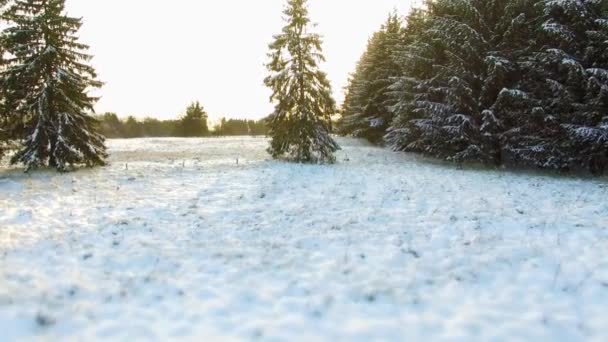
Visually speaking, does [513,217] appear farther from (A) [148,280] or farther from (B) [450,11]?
(B) [450,11]

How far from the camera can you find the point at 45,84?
49.3ft

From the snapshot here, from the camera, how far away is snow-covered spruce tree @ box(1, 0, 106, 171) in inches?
583

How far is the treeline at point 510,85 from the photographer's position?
15.0 meters

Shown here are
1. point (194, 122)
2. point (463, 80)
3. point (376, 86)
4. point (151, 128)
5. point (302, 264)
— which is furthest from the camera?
point (151, 128)

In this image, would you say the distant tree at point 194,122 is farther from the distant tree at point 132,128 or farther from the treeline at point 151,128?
the distant tree at point 132,128

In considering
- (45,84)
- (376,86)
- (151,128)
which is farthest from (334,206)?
(151,128)

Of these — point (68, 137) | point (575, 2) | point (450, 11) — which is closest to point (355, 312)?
point (68, 137)

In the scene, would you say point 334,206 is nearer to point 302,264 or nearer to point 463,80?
point 302,264

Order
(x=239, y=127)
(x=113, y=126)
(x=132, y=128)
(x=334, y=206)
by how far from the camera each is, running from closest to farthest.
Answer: (x=334, y=206), (x=113, y=126), (x=132, y=128), (x=239, y=127)

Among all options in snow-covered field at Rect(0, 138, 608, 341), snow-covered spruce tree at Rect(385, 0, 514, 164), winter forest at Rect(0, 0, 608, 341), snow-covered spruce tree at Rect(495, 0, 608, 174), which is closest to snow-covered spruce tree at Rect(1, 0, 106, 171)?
winter forest at Rect(0, 0, 608, 341)

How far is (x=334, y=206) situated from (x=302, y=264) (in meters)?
4.00

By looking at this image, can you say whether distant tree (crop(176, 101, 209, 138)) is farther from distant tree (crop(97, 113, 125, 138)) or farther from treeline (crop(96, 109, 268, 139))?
distant tree (crop(97, 113, 125, 138))

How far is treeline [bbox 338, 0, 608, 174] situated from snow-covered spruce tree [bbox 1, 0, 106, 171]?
1543cm

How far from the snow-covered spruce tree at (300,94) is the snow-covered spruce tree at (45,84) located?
8468mm
